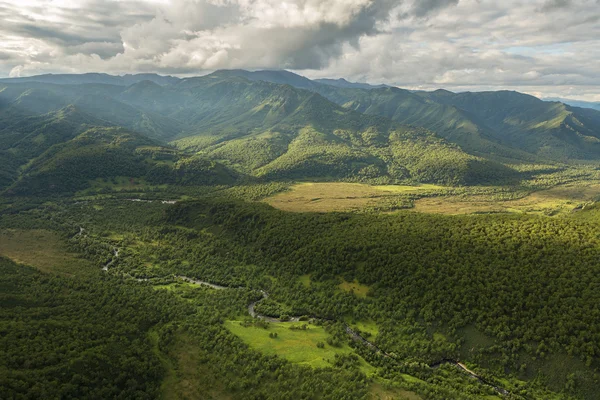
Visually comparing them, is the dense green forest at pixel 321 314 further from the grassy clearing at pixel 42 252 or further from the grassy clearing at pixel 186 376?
the grassy clearing at pixel 42 252

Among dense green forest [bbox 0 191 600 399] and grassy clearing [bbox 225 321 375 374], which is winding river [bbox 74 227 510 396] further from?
grassy clearing [bbox 225 321 375 374]

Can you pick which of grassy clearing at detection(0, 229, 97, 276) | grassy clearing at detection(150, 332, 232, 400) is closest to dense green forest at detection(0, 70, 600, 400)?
grassy clearing at detection(150, 332, 232, 400)

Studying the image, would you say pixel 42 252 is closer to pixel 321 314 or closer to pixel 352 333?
pixel 321 314

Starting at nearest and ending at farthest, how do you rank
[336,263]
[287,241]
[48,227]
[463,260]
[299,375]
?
[299,375]
[463,260]
[336,263]
[287,241]
[48,227]

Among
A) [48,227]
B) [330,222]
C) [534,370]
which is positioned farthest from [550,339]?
[48,227]

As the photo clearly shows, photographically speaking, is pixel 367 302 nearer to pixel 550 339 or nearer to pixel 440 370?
pixel 440 370

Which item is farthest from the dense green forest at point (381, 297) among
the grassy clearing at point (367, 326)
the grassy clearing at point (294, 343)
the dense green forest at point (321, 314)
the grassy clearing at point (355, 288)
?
the grassy clearing at point (294, 343)

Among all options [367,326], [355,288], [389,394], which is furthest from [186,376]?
[355,288]
